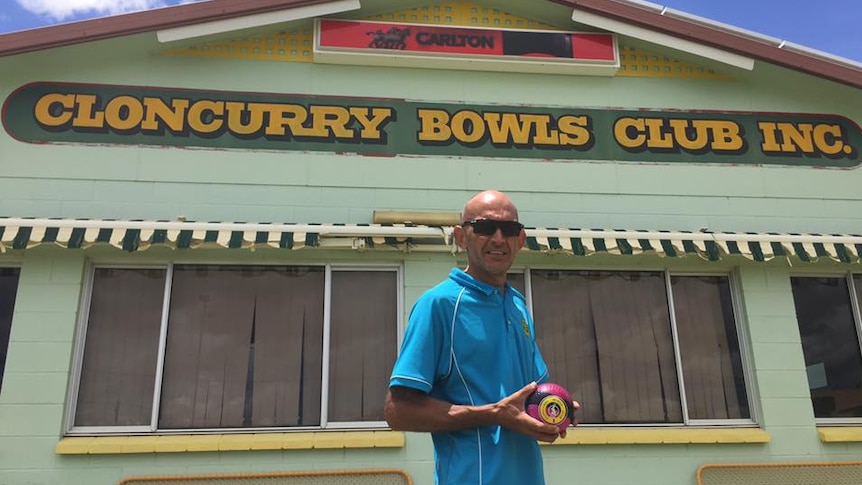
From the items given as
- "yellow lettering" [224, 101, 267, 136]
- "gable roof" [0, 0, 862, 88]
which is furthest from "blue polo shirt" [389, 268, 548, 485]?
"gable roof" [0, 0, 862, 88]

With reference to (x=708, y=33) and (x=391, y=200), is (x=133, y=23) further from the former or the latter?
(x=708, y=33)

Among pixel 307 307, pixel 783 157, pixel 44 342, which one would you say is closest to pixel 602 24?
pixel 783 157

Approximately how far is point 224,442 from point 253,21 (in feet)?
12.4

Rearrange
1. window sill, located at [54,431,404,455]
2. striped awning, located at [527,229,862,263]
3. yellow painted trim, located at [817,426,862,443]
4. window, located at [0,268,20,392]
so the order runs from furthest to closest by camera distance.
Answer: yellow painted trim, located at [817,426,862,443] < striped awning, located at [527,229,862,263] < window, located at [0,268,20,392] < window sill, located at [54,431,404,455]

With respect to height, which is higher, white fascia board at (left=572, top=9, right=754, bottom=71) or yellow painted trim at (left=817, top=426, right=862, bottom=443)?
white fascia board at (left=572, top=9, right=754, bottom=71)

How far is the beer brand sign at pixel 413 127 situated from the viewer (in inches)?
238

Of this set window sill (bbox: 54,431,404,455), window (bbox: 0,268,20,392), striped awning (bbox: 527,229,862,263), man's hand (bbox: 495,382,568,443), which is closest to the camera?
man's hand (bbox: 495,382,568,443)

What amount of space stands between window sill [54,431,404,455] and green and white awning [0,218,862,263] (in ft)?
5.06

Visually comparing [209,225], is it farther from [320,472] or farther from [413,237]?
[320,472]

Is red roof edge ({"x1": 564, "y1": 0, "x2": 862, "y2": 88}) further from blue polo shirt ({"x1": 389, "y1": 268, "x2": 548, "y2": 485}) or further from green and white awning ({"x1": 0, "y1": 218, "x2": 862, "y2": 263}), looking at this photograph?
blue polo shirt ({"x1": 389, "y1": 268, "x2": 548, "y2": 485})

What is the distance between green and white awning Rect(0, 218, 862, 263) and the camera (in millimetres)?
5266

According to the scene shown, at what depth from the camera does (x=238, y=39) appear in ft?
21.0

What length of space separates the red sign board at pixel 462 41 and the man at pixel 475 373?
449 cm

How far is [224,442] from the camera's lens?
532cm
